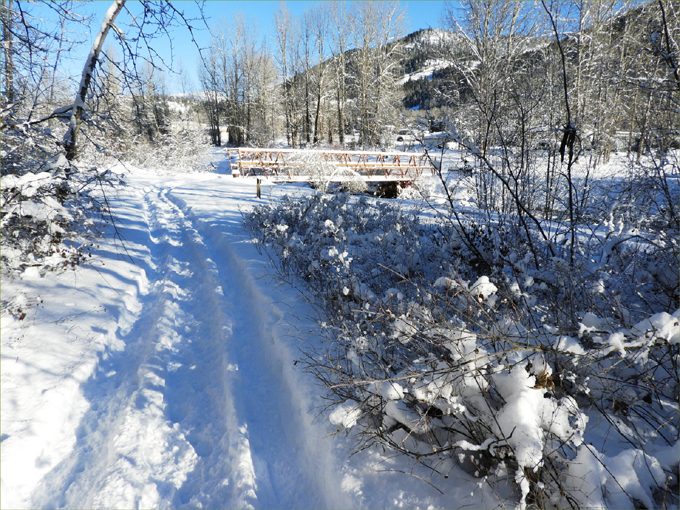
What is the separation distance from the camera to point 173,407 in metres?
2.66

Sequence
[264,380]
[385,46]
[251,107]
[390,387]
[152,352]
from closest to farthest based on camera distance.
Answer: [390,387] → [264,380] → [152,352] → [385,46] → [251,107]

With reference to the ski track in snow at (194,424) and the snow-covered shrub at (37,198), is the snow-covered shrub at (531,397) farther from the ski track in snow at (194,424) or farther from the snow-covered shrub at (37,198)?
the snow-covered shrub at (37,198)

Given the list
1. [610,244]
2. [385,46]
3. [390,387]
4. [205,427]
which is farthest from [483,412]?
[385,46]

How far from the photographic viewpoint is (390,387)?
1783 millimetres

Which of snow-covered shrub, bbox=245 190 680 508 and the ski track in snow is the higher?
snow-covered shrub, bbox=245 190 680 508

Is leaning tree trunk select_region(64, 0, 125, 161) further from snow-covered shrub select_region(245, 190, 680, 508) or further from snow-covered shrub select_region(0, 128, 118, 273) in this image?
snow-covered shrub select_region(245, 190, 680, 508)

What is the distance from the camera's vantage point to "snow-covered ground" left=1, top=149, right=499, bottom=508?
1961 millimetres

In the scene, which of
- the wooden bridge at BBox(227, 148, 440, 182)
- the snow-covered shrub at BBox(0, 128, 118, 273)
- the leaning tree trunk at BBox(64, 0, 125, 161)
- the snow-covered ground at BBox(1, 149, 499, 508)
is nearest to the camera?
the snow-covered ground at BBox(1, 149, 499, 508)

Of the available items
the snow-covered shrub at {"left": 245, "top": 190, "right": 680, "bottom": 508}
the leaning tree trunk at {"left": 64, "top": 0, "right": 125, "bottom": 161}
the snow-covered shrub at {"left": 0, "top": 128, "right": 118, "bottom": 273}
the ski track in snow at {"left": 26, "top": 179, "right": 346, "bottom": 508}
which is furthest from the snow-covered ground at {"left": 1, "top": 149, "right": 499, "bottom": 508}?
the leaning tree trunk at {"left": 64, "top": 0, "right": 125, "bottom": 161}

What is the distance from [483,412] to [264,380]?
1.94 meters

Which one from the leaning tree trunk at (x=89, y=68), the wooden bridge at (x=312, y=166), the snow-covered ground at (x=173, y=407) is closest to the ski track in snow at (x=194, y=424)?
the snow-covered ground at (x=173, y=407)

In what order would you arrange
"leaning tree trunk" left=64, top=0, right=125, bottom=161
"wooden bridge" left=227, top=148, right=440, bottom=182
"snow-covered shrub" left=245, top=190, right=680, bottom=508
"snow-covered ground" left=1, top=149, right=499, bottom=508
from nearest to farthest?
"snow-covered shrub" left=245, top=190, right=680, bottom=508, "snow-covered ground" left=1, top=149, right=499, bottom=508, "leaning tree trunk" left=64, top=0, right=125, bottom=161, "wooden bridge" left=227, top=148, right=440, bottom=182

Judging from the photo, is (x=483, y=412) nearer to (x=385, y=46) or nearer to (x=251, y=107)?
(x=385, y=46)

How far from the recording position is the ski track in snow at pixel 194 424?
201cm
